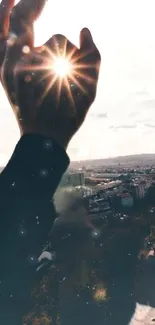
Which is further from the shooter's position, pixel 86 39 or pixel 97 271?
pixel 97 271

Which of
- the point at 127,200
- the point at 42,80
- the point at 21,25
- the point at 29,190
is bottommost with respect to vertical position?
the point at 127,200

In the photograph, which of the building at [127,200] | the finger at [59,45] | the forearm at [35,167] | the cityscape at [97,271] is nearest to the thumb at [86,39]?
the finger at [59,45]

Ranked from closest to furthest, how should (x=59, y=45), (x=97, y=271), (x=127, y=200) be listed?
(x=59, y=45)
(x=97, y=271)
(x=127, y=200)

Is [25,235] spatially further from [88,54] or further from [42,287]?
[42,287]

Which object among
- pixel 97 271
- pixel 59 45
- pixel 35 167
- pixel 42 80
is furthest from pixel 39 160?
pixel 97 271

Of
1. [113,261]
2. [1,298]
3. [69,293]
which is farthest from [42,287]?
[1,298]

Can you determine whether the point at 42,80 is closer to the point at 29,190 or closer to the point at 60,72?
the point at 60,72

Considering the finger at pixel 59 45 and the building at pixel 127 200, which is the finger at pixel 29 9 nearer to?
the finger at pixel 59 45
